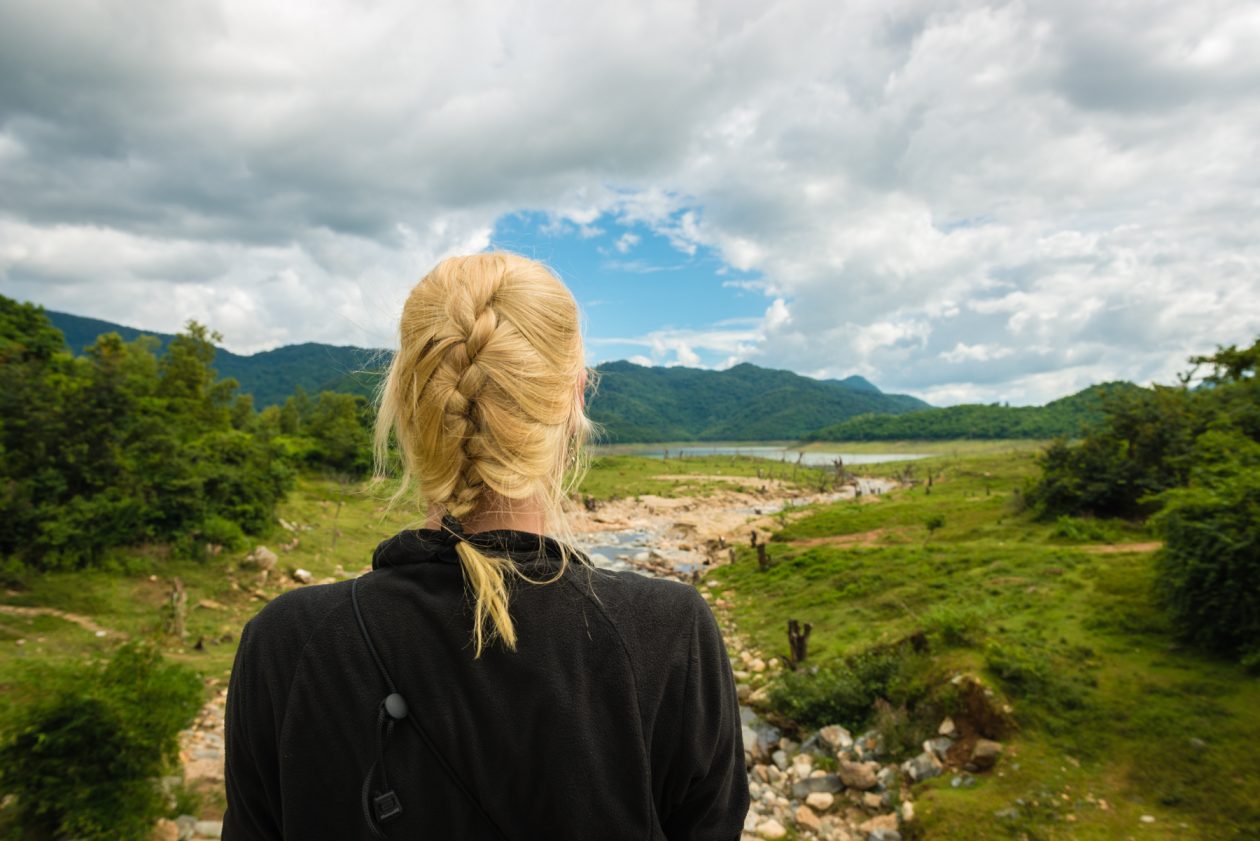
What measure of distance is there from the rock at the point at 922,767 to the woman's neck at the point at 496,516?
7603mm

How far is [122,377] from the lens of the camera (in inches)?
637

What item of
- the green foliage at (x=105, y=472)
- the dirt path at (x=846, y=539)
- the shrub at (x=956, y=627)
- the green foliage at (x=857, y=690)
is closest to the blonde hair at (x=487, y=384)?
the green foliage at (x=857, y=690)

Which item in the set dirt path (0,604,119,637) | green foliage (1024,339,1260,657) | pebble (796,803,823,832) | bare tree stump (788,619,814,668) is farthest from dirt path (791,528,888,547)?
dirt path (0,604,119,637)

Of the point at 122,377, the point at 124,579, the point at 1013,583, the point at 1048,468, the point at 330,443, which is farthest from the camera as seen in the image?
the point at 330,443

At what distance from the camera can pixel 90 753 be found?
5008mm

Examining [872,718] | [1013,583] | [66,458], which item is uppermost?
[66,458]

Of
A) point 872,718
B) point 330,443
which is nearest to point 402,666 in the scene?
point 872,718

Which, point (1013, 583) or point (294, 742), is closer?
point (294, 742)

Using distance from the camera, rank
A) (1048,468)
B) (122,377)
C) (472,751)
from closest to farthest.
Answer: (472,751), (122,377), (1048,468)

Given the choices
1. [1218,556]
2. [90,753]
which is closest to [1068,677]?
[1218,556]

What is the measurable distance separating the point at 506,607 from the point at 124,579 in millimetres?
17507

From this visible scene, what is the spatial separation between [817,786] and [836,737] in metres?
1.05

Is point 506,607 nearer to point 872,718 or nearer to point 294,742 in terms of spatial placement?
point 294,742

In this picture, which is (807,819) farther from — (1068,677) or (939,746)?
(1068,677)
